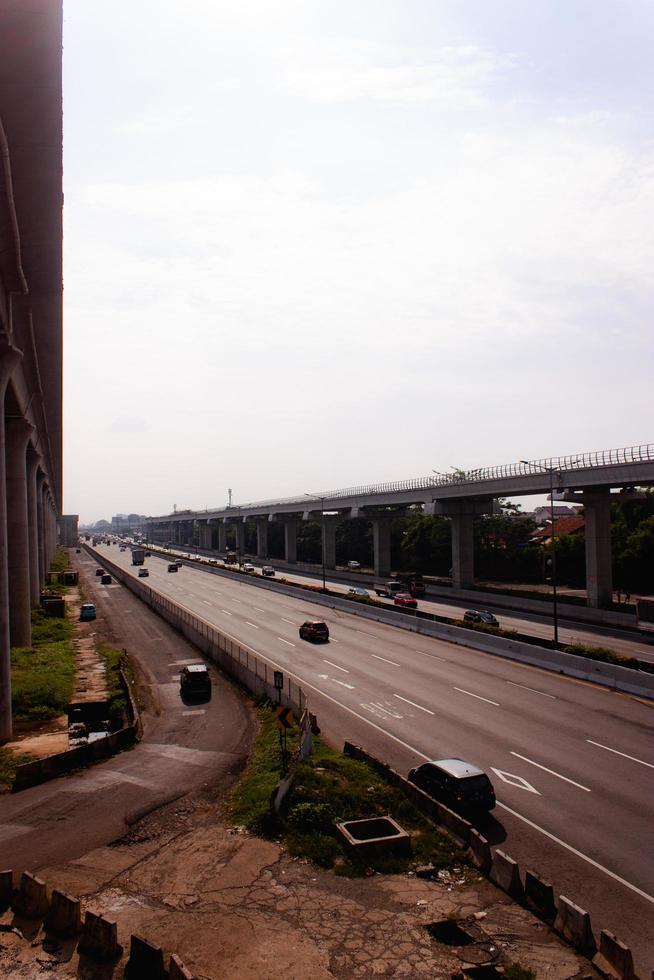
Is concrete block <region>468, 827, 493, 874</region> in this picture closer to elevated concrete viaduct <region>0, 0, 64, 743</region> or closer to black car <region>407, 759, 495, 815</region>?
black car <region>407, 759, 495, 815</region>

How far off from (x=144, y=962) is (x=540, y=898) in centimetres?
752

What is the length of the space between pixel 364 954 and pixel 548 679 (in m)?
25.8

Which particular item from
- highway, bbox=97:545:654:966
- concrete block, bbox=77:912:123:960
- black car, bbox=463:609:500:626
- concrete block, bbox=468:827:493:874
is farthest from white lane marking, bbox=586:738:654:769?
black car, bbox=463:609:500:626

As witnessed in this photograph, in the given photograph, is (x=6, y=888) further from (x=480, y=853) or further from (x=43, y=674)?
(x=43, y=674)

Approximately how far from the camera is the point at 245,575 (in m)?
98.2

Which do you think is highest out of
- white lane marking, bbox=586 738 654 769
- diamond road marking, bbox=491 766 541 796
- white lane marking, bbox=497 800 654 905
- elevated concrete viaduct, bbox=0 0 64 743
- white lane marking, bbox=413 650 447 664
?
elevated concrete viaduct, bbox=0 0 64 743

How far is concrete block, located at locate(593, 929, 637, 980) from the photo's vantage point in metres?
11.0

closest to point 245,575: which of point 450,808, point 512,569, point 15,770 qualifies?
point 512,569

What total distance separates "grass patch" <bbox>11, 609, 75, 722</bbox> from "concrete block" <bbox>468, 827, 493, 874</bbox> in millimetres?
21843

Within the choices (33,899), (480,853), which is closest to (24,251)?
(33,899)

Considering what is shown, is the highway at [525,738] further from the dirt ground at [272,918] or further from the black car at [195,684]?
the black car at [195,684]

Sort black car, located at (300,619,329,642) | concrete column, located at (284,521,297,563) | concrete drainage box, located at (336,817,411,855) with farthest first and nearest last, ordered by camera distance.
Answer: concrete column, located at (284,521,297,563) → black car, located at (300,619,329,642) → concrete drainage box, located at (336,817,411,855)

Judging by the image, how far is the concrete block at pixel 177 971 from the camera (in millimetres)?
10641

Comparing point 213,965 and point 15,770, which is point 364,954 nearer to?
point 213,965
